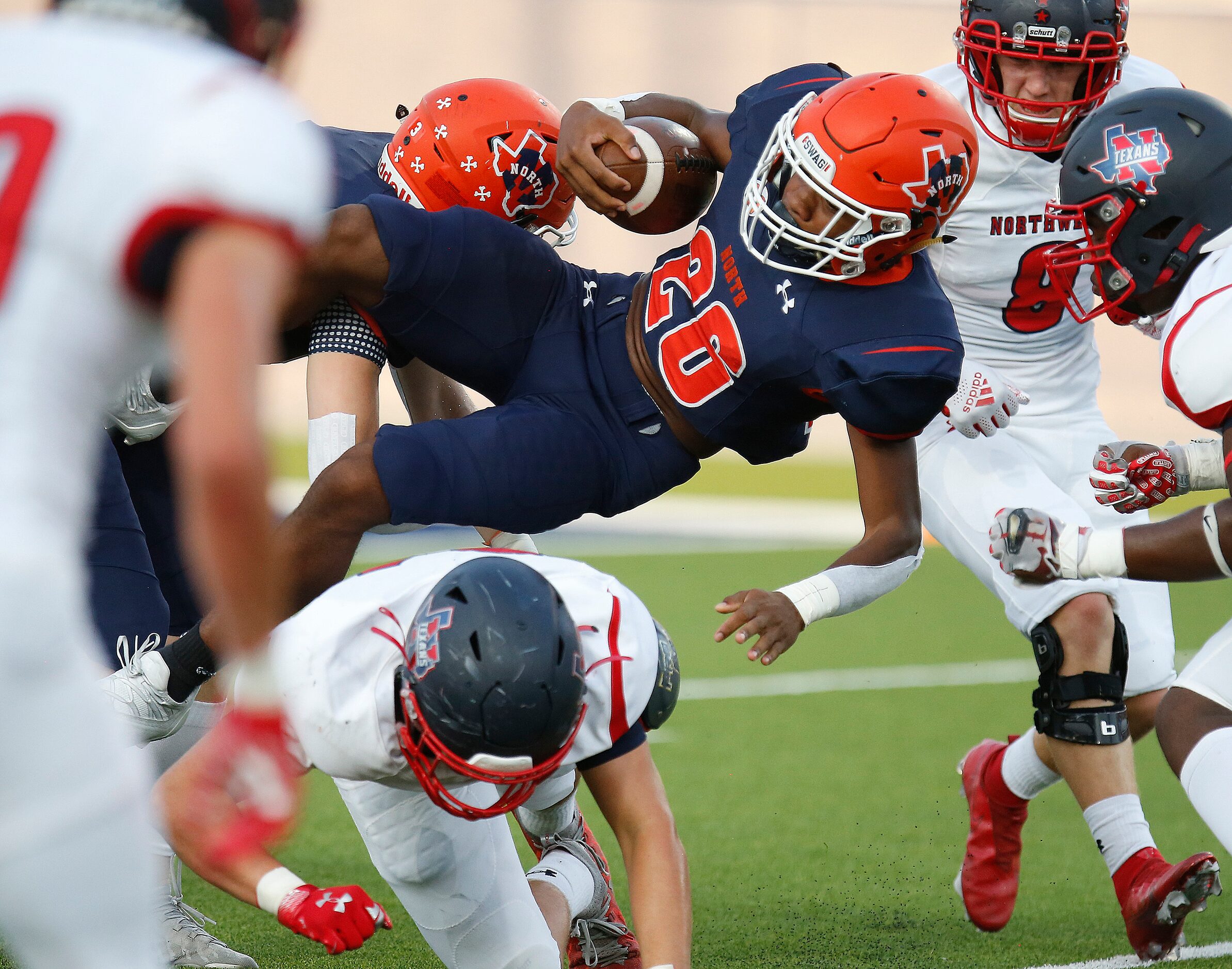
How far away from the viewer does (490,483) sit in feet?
10.1

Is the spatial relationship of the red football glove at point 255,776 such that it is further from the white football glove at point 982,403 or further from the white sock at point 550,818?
the white football glove at point 982,403

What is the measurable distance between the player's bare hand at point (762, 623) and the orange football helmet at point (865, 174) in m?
0.72

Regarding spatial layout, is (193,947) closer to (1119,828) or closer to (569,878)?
(569,878)

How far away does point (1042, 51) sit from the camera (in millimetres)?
3580

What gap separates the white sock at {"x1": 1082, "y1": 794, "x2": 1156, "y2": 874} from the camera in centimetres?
344

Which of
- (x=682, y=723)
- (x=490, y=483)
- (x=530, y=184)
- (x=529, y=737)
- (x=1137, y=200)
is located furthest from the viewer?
(x=682, y=723)

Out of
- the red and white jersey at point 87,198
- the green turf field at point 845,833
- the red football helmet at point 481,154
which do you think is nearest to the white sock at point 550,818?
the green turf field at point 845,833

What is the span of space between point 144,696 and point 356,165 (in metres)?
1.33

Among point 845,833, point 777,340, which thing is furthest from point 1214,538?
point 845,833

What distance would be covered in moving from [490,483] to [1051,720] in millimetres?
1481

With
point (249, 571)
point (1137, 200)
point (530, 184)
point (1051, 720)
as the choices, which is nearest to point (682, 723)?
point (1051, 720)

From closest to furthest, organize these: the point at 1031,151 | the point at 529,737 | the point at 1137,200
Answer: the point at 529,737 → the point at 1137,200 → the point at 1031,151

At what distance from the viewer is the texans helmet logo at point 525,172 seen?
11.2ft

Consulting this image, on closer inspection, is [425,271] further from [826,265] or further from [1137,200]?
[1137,200]
